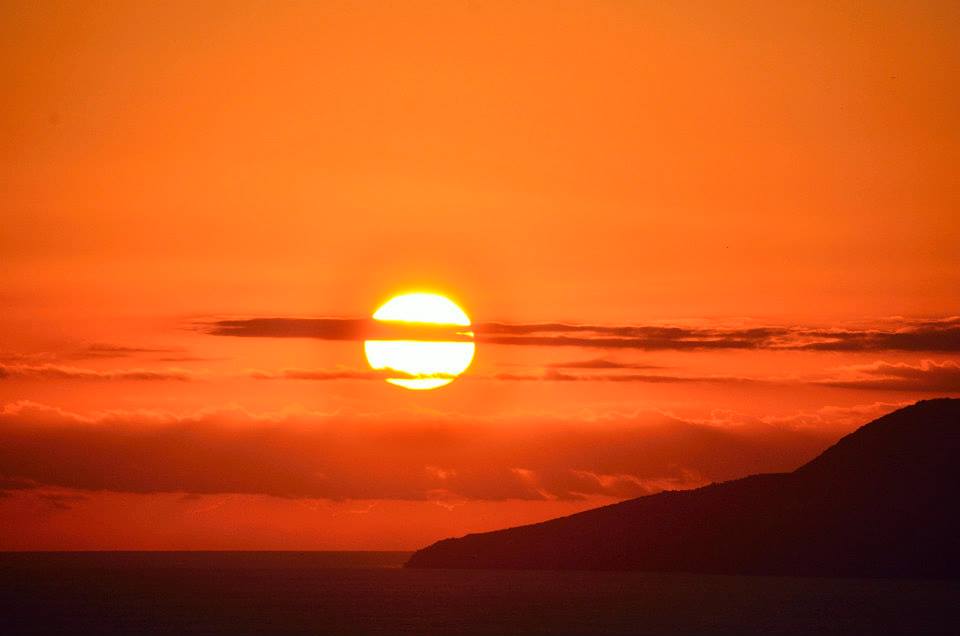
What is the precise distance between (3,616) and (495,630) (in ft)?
248

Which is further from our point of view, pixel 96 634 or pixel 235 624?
pixel 235 624

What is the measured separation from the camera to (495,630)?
529 feet

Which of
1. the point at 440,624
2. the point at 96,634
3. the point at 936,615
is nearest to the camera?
the point at 96,634

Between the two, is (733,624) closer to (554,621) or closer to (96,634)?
(554,621)

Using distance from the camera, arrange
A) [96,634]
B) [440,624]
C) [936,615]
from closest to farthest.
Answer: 1. [96,634]
2. [440,624]
3. [936,615]

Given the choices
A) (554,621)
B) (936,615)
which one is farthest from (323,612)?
(936,615)

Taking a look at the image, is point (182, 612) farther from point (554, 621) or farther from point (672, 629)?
point (672, 629)

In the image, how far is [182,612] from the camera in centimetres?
19962

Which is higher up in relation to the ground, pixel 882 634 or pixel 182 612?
pixel 182 612

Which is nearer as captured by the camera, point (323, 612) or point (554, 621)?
point (554, 621)

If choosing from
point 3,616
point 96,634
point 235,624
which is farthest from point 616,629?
point 3,616

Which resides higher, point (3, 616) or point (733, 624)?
point (3, 616)

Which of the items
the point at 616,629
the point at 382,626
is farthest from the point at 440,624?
the point at 616,629

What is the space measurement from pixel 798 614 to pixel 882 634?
30298mm
